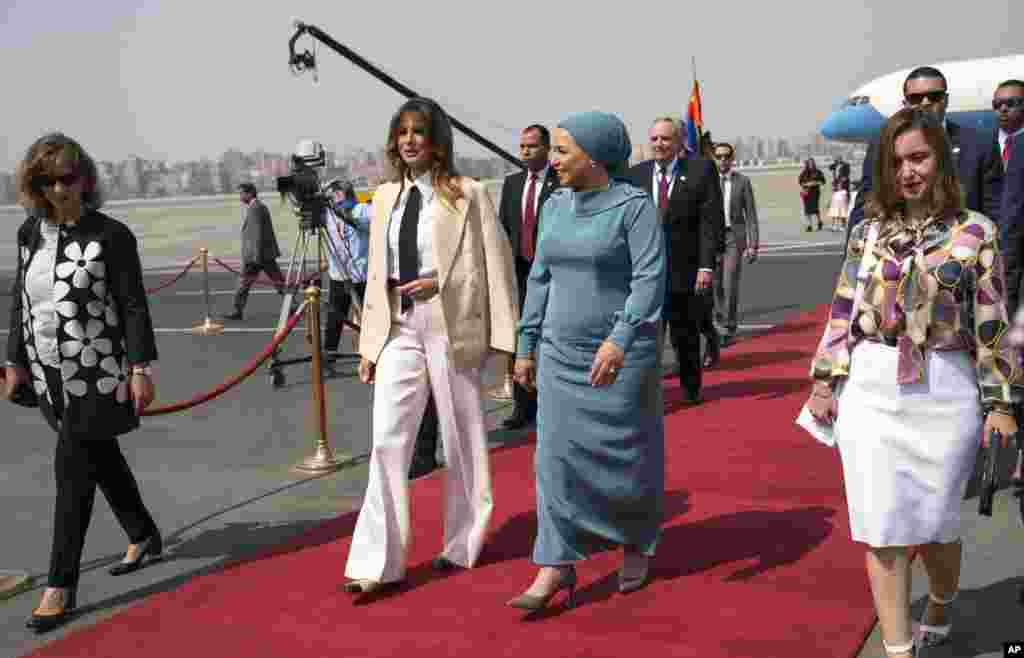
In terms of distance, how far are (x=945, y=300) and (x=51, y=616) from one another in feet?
11.5

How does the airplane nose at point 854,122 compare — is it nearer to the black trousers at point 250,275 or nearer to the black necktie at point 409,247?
the black trousers at point 250,275

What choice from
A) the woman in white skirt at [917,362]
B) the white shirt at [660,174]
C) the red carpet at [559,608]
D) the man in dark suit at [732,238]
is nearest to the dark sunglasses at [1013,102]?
the red carpet at [559,608]

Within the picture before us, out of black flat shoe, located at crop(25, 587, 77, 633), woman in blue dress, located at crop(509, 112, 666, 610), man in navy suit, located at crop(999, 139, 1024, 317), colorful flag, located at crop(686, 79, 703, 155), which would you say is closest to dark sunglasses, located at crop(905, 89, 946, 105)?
man in navy suit, located at crop(999, 139, 1024, 317)

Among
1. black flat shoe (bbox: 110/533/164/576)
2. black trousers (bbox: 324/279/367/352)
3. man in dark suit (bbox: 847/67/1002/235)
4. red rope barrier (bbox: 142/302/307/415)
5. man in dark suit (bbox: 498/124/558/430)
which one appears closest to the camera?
black flat shoe (bbox: 110/533/164/576)

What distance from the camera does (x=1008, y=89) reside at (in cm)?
670

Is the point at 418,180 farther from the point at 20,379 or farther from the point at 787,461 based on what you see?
the point at 787,461

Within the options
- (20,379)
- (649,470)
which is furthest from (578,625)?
(20,379)

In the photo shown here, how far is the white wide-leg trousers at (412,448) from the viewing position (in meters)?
4.91

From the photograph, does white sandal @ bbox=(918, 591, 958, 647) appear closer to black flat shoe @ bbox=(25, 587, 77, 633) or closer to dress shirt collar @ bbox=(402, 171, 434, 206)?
dress shirt collar @ bbox=(402, 171, 434, 206)

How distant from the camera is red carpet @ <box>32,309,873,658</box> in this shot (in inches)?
172

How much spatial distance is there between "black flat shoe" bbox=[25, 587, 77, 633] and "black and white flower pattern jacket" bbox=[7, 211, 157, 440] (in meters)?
0.64

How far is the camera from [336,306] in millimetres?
12203

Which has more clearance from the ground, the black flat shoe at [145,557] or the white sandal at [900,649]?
the white sandal at [900,649]

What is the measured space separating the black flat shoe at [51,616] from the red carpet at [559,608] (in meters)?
0.21
